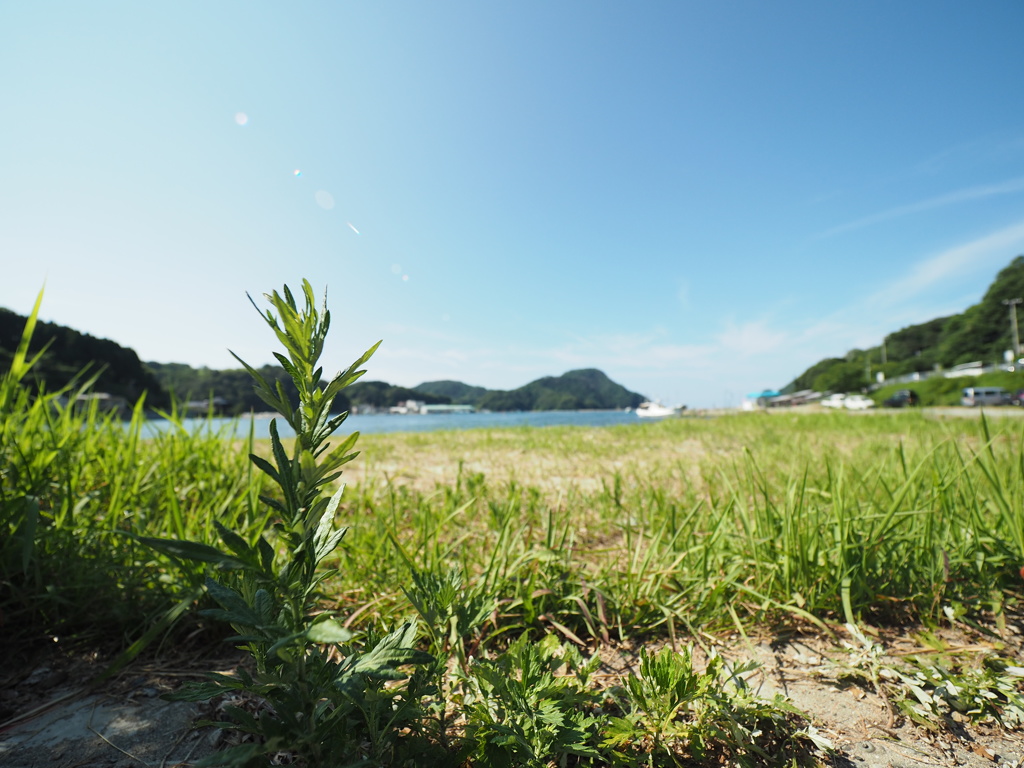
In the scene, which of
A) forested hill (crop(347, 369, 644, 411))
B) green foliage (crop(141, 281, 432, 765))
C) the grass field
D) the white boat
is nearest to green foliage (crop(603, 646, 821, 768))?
the grass field

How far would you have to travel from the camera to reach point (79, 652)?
4.27ft

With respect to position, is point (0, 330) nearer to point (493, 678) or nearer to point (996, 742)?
point (493, 678)

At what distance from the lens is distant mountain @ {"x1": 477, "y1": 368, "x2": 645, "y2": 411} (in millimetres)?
78312

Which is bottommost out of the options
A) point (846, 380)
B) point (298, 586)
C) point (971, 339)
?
point (298, 586)

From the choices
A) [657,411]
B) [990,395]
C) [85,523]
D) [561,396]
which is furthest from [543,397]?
[85,523]

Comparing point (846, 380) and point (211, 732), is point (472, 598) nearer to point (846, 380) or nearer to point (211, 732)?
point (211, 732)

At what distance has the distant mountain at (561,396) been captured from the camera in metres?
78.3

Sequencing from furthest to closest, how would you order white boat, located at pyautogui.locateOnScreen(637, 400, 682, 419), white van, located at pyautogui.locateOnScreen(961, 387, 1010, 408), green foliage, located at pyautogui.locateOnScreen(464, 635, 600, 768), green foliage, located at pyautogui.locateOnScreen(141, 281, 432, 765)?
white boat, located at pyautogui.locateOnScreen(637, 400, 682, 419)
white van, located at pyautogui.locateOnScreen(961, 387, 1010, 408)
green foliage, located at pyautogui.locateOnScreen(464, 635, 600, 768)
green foliage, located at pyautogui.locateOnScreen(141, 281, 432, 765)

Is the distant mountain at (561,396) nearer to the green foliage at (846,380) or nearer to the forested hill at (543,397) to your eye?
the forested hill at (543,397)

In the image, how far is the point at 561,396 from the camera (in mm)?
80125

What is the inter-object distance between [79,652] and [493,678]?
1302 mm

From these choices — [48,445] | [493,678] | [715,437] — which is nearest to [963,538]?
[493,678]

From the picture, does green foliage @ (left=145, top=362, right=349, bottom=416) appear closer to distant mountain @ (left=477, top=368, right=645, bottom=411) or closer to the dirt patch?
the dirt patch

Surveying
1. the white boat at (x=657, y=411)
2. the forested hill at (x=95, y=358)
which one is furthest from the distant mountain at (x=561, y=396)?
the forested hill at (x=95, y=358)
